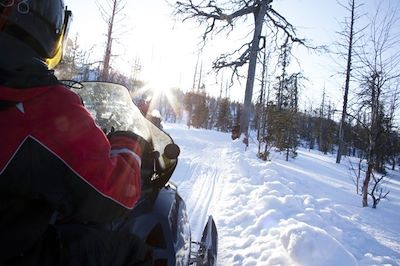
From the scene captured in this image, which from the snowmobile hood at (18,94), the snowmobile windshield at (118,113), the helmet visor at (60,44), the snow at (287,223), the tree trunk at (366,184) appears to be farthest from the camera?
the tree trunk at (366,184)

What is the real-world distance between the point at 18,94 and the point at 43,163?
0.22 m

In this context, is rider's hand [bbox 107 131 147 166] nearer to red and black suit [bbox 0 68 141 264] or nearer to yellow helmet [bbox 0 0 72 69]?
red and black suit [bbox 0 68 141 264]

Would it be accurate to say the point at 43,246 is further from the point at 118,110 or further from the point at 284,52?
the point at 284,52

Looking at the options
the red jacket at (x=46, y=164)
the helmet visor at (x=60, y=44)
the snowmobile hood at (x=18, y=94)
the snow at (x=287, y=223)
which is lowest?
the snow at (x=287, y=223)

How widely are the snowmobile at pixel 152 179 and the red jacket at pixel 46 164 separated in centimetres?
44

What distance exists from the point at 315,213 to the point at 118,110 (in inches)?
152

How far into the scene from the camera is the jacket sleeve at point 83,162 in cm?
108

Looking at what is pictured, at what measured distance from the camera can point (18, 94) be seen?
3.42ft

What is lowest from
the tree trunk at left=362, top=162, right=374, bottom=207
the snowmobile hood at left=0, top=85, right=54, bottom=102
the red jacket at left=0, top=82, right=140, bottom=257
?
the tree trunk at left=362, top=162, right=374, bottom=207

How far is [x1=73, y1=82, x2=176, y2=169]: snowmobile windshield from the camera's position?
212 centimetres

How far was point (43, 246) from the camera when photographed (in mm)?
1190

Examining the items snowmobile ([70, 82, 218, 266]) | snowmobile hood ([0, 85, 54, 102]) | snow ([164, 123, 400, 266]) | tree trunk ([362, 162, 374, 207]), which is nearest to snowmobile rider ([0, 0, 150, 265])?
snowmobile hood ([0, 85, 54, 102])

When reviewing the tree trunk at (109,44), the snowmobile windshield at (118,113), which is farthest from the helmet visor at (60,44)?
the tree trunk at (109,44)

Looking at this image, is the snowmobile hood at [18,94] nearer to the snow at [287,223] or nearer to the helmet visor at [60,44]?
the helmet visor at [60,44]
